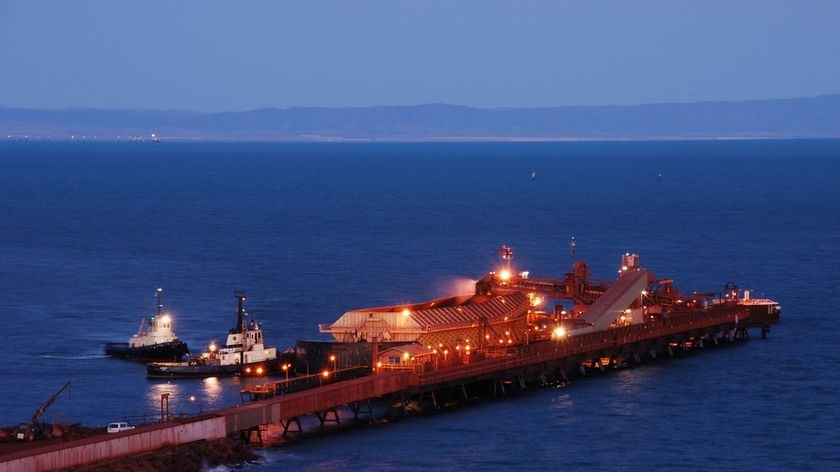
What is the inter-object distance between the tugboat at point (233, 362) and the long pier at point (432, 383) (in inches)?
397

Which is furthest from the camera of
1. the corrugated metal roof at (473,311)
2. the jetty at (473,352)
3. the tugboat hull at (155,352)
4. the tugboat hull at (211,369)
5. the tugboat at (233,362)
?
the tugboat hull at (155,352)

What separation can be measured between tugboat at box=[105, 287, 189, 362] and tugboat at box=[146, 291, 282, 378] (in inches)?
95.0

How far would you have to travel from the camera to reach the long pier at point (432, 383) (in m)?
55.5

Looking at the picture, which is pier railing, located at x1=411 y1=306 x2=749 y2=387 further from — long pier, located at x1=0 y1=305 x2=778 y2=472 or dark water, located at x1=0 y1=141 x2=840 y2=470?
dark water, located at x1=0 y1=141 x2=840 y2=470

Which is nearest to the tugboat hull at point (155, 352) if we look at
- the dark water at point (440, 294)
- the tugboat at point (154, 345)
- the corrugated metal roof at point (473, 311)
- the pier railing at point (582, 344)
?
the tugboat at point (154, 345)

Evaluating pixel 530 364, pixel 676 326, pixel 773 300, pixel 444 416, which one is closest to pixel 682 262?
pixel 773 300

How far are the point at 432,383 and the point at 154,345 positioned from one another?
768 inches

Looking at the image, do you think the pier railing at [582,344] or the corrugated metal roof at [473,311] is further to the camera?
the corrugated metal roof at [473,311]

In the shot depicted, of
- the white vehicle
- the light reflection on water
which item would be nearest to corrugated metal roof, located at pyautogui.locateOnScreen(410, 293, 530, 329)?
the light reflection on water

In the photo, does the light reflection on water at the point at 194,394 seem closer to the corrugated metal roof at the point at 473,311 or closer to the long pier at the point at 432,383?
the long pier at the point at 432,383

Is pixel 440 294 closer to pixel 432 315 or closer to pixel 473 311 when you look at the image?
pixel 473 311

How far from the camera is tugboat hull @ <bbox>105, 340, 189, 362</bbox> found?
3329 inches

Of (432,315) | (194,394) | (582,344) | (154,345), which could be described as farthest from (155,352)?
(582,344)

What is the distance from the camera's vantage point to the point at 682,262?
436 feet
